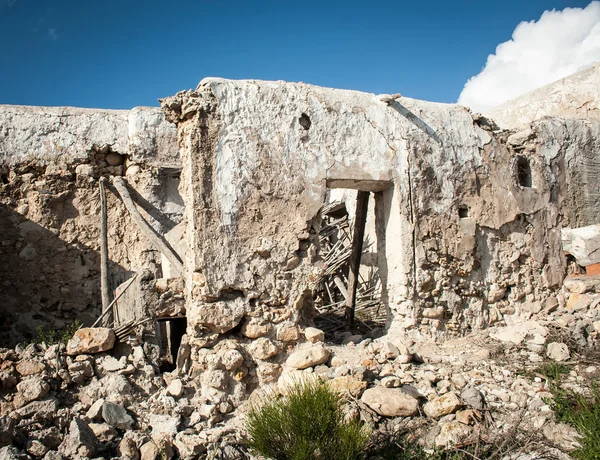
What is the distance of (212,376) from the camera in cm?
425

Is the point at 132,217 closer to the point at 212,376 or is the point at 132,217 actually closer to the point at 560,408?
the point at 212,376

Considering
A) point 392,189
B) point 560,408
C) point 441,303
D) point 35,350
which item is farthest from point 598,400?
point 35,350

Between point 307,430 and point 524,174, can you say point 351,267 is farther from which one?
point 307,430

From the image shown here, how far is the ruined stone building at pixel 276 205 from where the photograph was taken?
455cm

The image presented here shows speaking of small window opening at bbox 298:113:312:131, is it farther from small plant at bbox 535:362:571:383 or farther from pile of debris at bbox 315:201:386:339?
small plant at bbox 535:362:571:383

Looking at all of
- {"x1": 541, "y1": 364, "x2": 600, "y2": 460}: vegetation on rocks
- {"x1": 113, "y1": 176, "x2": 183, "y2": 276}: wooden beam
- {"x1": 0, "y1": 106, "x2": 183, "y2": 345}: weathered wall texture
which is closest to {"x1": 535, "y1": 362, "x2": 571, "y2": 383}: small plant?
{"x1": 541, "y1": 364, "x2": 600, "y2": 460}: vegetation on rocks

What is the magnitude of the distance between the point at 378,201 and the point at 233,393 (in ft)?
7.98

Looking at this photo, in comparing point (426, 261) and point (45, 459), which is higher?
point (426, 261)

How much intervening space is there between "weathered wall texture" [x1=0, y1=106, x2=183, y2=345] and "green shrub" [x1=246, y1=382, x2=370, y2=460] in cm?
354

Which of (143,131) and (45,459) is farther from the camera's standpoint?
(143,131)

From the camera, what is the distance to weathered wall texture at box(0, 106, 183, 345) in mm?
6695

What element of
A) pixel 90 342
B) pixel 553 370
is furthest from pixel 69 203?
pixel 553 370

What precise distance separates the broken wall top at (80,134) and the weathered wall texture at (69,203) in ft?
0.04

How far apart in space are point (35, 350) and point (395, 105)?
405 cm
